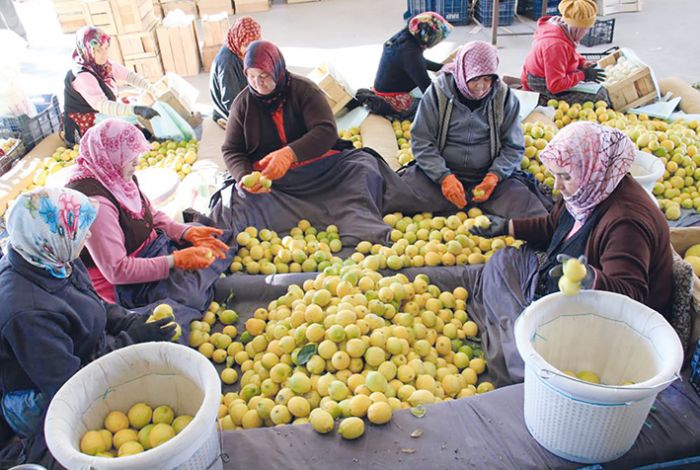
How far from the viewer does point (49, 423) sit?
1.47 m

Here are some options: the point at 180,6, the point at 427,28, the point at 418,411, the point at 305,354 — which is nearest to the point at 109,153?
the point at 305,354

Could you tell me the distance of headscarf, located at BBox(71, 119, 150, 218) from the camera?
229cm

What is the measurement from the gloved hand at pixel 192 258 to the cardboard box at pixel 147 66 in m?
4.78

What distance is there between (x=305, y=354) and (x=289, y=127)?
1556 millimetres

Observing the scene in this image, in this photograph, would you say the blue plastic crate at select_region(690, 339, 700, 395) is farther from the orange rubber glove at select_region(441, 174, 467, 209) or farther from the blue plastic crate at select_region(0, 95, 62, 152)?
the blue plastic crate at select_region(0, 95, 62, 152)

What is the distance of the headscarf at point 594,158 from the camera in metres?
1.99

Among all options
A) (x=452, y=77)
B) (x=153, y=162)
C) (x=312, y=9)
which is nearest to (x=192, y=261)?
(x=452, y=77)

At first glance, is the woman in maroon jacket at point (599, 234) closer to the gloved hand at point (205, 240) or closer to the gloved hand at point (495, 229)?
the gloved hand at point (495, 229)

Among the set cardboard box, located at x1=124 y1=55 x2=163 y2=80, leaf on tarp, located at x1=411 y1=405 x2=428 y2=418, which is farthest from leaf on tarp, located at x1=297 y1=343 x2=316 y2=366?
cardboard box, located at x1=124 y1=55 x2=163 y2=80

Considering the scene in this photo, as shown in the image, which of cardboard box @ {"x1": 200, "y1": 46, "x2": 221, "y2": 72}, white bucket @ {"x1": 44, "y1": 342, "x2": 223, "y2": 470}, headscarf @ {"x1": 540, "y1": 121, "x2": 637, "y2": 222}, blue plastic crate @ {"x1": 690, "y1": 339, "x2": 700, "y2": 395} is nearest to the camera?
white bucket @ {"x1": 44, "y1": 342, "x2": 223, "y2": 470}

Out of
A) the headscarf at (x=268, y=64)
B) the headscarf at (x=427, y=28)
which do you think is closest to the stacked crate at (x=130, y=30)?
the headscarf at (x=427, y=28)

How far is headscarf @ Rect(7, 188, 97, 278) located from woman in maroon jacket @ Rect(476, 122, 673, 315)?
1524 millimetres

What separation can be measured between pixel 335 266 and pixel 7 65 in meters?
3.34

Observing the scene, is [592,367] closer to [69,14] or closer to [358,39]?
[358,39]
